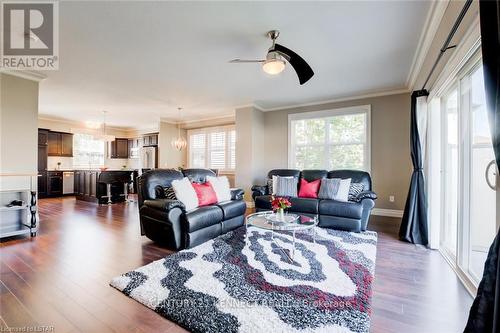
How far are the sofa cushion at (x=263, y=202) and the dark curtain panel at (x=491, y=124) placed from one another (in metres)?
3.15

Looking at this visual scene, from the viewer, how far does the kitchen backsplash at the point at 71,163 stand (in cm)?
761

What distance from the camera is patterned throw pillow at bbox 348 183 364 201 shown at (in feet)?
12.6

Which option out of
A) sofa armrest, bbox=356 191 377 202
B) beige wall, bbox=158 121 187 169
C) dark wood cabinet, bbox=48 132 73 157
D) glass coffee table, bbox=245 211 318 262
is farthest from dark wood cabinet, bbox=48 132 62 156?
sofa armrest, bbox=356 191 377 202

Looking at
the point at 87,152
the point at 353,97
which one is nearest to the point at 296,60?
the point at 353,97

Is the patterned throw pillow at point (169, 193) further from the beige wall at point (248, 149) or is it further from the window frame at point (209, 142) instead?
the window frame at point (209, 142)

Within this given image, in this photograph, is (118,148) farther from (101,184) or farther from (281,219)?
(281,219)

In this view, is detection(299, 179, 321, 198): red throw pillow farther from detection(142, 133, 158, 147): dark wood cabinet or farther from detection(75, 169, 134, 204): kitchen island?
detection(142, 133, 158, 147): dark wood cabinet

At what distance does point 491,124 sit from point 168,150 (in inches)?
297

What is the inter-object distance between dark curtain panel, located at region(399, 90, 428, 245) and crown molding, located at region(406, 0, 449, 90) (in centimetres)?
49

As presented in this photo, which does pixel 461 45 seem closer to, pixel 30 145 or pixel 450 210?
pixel 450 210

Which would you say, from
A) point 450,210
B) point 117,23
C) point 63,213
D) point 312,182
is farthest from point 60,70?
point 450,210

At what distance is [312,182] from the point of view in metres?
4.29

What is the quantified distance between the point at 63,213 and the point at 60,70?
10.1 ft

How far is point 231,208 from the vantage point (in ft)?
11.3
